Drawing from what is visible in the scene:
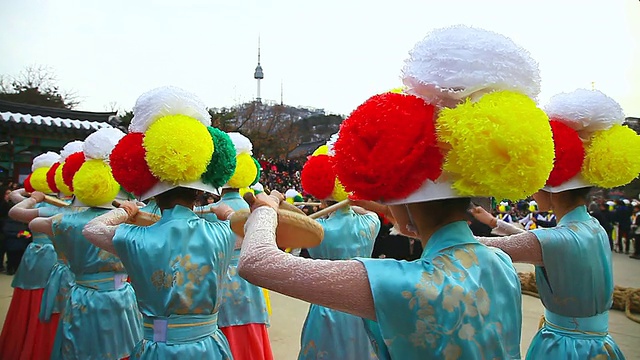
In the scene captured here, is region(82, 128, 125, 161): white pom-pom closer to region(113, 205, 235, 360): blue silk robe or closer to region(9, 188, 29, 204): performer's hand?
region(113, 205, 235, 360): blue silk robe

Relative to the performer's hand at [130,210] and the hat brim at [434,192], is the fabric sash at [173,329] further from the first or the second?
the hat brim at [434,192]

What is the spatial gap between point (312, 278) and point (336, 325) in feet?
7.90

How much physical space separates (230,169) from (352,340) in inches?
61.8

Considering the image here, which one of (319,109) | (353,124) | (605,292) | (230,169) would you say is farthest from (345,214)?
(319,109)

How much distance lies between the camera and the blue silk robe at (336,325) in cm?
340

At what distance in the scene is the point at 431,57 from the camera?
51.3 inches

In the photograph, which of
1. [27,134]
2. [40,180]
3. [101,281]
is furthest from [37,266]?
[27,134]

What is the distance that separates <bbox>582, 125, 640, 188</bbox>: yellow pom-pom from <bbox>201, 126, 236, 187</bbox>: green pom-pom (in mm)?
1934

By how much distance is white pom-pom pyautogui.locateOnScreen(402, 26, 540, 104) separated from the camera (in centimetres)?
126

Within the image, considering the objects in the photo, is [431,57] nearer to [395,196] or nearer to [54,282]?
[395,196]

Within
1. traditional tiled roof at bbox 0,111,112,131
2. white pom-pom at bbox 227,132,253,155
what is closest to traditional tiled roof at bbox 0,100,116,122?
traditional tiled roof at bbox 0,111,112,131

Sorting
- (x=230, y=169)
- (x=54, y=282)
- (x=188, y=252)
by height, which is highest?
(x=230, y=169)

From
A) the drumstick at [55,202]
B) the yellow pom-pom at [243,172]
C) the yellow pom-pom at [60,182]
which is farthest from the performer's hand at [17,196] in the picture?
the yellow pom-pom at [243,172]

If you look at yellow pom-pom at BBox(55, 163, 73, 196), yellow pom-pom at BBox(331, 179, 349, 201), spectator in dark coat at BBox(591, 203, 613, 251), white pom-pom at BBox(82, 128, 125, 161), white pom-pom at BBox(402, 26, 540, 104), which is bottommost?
spectator in dark coat at BBox(591, 203, 613, 251)
